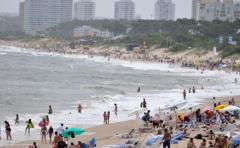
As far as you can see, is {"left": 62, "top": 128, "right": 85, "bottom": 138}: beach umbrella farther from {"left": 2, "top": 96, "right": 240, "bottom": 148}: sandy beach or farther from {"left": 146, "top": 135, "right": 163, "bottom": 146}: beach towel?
{"left": 146, "top": 135, "right": 163, "bottom": 146}: beach towel

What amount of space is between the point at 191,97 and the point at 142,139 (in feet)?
59.2

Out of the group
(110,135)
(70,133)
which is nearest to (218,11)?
(110,135)

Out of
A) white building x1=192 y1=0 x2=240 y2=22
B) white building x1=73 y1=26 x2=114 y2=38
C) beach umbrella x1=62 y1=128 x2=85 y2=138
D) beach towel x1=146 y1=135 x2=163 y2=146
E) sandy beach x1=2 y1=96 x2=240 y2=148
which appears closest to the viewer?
beach towel x1=146 y1=135 x2=163 y2=146

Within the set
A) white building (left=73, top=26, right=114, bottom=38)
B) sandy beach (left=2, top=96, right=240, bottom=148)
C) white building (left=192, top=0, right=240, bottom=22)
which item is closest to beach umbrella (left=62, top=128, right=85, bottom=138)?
sandy beach (left=2, top=96, right=240, bottom=148)

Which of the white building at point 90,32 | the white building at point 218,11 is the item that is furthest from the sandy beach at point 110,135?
the white building at point 218,11

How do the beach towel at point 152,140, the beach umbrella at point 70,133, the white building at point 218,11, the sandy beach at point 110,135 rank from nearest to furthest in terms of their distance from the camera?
the beach towel at point 152,140
the sandy beach at point 110,135
the beach umbrella at point 70,133
the white building at point 218,11

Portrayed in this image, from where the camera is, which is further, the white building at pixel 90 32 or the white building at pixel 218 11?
the white building at pixel 218 11

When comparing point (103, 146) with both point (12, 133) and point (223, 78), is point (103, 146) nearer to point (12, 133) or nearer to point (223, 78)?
point (12, 133)

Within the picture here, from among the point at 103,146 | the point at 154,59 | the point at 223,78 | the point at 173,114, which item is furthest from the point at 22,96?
the point at 154,59

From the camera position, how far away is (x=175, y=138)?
1856cm

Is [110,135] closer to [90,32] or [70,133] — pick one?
[70,133]

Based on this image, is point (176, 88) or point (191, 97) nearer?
point (191, 97)

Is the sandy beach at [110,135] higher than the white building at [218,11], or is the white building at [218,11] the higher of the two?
the white building at [218,11]

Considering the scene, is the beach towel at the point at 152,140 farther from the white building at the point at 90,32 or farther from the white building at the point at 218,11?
the white building at the point at 218,11
